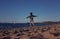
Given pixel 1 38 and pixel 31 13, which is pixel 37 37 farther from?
pixel 31 13

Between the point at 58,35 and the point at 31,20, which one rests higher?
the point at 31,20

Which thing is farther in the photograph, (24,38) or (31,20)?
(31,20)

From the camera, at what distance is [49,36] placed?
40.8 ft

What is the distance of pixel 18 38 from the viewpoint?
41.7 feet

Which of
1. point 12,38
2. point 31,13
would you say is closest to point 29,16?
point 31,13

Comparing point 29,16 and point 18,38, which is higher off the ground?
point 29,16

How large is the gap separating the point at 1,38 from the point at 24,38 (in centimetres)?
179

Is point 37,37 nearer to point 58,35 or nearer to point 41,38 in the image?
point 41,38

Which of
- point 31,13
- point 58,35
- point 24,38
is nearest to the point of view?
point 58,35

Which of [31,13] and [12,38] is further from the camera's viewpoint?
[31,13]

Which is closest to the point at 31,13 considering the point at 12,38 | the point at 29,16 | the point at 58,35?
the point at 29,16

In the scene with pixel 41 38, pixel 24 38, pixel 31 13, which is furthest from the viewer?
pixel 31 13

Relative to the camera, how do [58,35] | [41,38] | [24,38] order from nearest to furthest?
[41,38], [58,35], [24,38]

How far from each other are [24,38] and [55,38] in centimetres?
247
